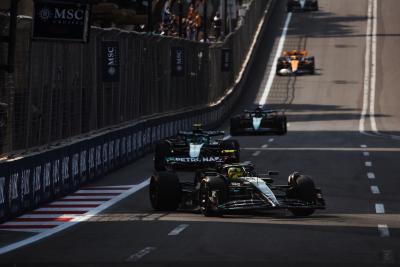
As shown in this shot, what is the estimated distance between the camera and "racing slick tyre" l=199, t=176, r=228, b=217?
63.6ft

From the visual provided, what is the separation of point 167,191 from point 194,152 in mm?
9397

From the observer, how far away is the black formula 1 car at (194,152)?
1174 inches

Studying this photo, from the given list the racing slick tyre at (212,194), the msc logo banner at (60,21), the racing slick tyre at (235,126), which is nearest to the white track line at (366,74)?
the racing slick tyre at (235,126)

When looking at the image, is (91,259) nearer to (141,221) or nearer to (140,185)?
(141,221)

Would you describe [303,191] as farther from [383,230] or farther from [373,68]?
[373,68]

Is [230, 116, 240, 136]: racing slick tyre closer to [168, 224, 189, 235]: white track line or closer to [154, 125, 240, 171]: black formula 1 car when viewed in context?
[154, 125, 240, 171]: black formula 1 car

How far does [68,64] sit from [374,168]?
8959mm

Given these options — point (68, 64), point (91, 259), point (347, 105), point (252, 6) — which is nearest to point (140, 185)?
point (68, 64)

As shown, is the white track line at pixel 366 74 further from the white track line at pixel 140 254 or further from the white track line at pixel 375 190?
the white track line at pixel 140 254

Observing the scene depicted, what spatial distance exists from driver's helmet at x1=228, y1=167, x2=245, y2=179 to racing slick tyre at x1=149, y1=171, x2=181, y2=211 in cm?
87

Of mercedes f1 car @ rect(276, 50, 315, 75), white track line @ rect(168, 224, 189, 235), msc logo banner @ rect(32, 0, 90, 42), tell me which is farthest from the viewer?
mercedes f1 car @ rect(276, 50, 315, 75)

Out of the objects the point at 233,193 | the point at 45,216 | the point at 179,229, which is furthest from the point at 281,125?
the point at 179,229

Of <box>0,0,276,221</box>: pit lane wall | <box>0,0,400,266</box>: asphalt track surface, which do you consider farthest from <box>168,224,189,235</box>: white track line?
<box>0,0,276,221</box>: pit lane wall

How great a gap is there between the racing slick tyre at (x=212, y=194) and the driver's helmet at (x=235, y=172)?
60 centimetres
